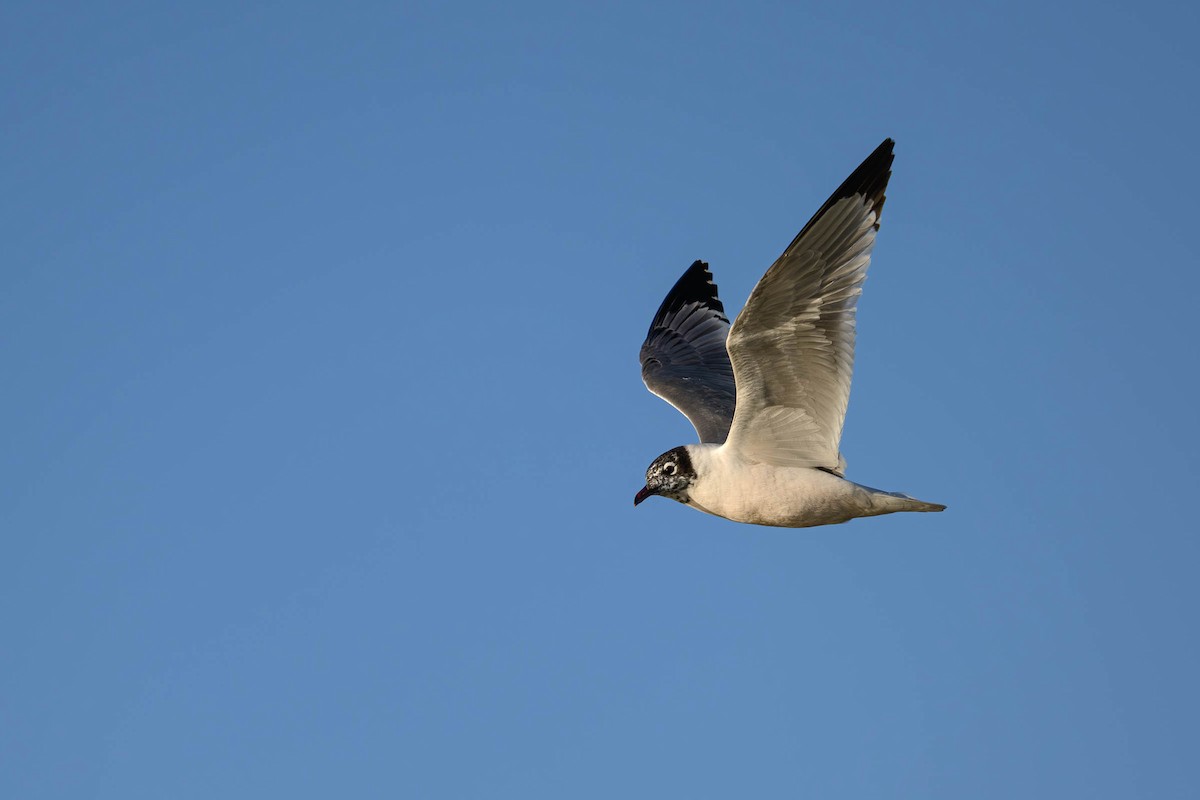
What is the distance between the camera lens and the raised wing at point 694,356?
12.7 m

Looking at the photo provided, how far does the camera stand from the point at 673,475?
1034 cm

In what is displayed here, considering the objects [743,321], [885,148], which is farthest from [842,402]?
[885,148]

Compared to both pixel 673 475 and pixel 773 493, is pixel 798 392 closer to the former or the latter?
pixel 773 493

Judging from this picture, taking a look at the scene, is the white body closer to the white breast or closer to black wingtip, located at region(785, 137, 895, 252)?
the white breast

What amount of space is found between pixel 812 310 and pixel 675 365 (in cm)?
488

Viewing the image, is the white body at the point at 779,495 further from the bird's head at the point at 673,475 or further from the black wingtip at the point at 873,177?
the black wingtip at the point at 873,177

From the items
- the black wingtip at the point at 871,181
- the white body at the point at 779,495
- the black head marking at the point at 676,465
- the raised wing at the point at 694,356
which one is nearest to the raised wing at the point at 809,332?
the black wingtip at the point at 871,181

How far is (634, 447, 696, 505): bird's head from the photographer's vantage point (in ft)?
33.8

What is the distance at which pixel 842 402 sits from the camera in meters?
9.90

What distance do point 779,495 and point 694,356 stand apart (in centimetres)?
460

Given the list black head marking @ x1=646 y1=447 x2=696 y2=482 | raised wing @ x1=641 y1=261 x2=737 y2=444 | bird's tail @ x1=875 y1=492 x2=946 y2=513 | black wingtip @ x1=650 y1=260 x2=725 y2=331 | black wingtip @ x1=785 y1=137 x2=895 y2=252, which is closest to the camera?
black wingtip @ x1=785 y1=137 x2=895 y2=252

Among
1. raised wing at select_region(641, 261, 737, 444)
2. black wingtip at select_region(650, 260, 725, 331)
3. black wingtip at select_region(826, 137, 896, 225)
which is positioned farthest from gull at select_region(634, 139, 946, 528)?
black wingtip at select_region(650, 260, 725, 331)

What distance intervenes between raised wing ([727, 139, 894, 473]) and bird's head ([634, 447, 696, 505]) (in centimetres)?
50

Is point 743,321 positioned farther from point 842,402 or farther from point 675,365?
point 675,365
